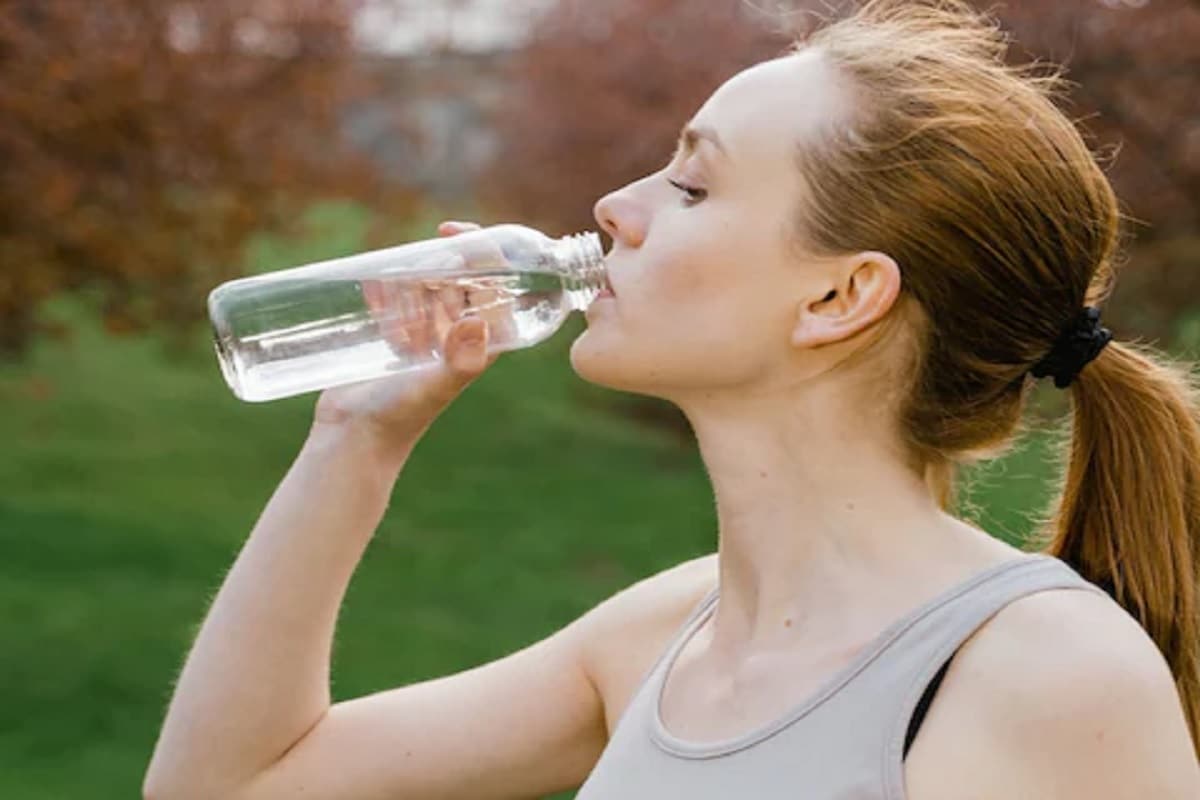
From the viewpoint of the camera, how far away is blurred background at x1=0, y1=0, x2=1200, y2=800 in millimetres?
8703

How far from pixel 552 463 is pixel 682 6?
3581 millimetres

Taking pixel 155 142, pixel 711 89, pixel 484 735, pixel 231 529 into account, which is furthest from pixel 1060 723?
pixel 711 89

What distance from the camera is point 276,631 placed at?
2600mm

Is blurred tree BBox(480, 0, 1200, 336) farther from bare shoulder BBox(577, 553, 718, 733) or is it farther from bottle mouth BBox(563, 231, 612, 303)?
bare shoulder BBox(577, 553, 718, 733)

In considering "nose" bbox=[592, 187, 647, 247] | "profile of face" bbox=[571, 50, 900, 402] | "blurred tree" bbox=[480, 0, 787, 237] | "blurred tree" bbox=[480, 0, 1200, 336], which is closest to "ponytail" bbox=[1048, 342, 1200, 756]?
"profile of face" bbox=[571, 50, 900, 402]

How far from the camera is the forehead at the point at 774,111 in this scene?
2.32m

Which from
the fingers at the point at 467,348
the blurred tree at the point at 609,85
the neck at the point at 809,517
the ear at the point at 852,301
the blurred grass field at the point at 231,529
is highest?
the fingers at the point at 467,348

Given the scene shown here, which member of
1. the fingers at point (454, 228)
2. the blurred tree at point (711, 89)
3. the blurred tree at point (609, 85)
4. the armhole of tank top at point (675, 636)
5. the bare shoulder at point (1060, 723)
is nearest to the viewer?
the bare shoulder at point (1060, 723)

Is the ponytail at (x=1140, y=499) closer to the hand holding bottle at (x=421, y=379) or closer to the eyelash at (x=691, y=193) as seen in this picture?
the eyelash at (x=691, y=193)

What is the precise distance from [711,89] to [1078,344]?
959cm

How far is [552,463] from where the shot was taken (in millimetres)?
14523

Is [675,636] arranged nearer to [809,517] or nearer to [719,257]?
[809,517]

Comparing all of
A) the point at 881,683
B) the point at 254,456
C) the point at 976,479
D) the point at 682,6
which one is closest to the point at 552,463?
the point at 254,456

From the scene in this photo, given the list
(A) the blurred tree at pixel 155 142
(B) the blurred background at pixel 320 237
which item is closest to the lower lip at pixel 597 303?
(B) the blurred background at pixel 320 237
